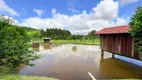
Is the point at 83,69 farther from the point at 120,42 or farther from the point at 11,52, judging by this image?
the point at 11,52

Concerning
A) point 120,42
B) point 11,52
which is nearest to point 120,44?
point 120,42

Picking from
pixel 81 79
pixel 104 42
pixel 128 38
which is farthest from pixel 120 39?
pixel 81 79

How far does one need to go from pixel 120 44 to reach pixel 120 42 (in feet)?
0.65

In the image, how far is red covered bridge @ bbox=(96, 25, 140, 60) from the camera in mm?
10805

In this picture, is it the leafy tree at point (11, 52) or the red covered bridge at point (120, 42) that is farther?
the red covered bridge at point (120, 42)

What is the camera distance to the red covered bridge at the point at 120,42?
10805 mm

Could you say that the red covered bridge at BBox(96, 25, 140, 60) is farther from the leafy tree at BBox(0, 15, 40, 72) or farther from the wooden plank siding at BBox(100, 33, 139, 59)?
the leafy tree at BBox(0, 15, 40, 72)

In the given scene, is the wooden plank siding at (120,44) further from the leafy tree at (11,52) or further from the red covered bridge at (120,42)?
the leafy tree at (11,52)

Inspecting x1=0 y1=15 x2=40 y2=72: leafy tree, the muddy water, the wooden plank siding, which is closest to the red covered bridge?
the wooden plank siding

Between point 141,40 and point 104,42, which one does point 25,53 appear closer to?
point 141,40

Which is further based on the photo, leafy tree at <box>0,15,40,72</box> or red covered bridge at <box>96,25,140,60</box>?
red covered bridge at <box>96,25,140,60</box>

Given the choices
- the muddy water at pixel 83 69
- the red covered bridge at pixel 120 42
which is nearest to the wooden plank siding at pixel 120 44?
the red covered bridge at pixel 120 42

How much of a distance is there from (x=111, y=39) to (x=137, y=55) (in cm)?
462

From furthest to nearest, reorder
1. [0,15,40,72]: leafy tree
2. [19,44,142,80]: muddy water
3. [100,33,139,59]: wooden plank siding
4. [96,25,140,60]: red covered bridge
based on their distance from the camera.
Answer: [100,33,139,59]: wooden plank siding
[96,25,140,60]: red covered bridge
[19,44,142,80]: muddy water
[0,15,40,72]: leafy tree
